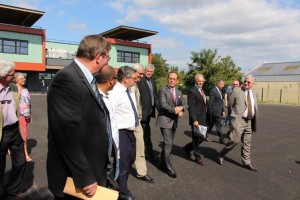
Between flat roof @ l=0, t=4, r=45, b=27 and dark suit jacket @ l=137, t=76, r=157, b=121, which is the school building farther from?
dark suit jacket @ l=137, t=76, r=157, b=121

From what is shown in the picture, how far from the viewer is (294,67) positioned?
190 feet

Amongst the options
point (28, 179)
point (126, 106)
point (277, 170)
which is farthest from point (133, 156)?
point (277, 170)

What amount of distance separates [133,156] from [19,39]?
3380 centimetres

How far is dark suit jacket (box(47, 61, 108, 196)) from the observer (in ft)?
6.63

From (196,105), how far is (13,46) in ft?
106

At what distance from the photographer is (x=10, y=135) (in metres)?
4.03

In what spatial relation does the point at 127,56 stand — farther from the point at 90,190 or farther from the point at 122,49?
the point at 90,190

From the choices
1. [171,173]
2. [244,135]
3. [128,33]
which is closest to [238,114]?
[244,135]

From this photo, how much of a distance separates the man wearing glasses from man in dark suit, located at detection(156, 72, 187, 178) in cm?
255

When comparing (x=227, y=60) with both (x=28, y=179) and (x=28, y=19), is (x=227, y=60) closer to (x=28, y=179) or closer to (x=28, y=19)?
(x=28, y=19)

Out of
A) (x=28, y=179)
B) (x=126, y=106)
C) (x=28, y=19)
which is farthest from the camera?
(x=28, y=19)

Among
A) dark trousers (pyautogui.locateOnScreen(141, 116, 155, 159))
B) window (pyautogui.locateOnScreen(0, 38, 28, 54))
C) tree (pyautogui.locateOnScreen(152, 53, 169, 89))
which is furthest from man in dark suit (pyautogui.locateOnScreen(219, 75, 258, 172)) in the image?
tree (pyautogui.locateOnScreen(152, 53, 169, 89))

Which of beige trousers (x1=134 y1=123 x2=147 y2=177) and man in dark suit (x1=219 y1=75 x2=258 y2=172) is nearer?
beige trousers (x1=134 y1=123 x2=147 y2=177)

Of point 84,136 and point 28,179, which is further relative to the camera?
point 28,179
